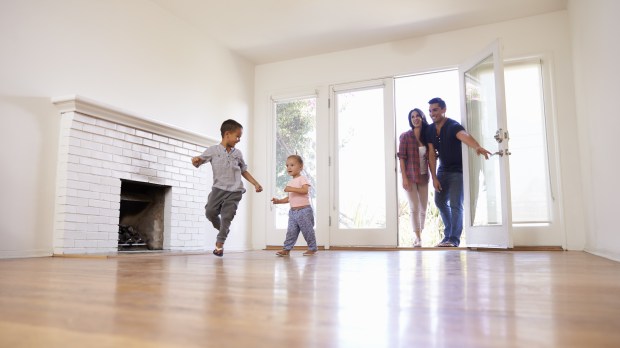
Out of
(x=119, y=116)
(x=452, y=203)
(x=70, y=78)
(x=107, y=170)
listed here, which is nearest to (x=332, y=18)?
(x=452, y=203)

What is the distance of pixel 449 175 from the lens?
4797 millimetres

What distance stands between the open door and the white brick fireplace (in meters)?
2.80

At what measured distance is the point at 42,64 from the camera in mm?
3500

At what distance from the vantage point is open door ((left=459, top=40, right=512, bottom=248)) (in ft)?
12.8

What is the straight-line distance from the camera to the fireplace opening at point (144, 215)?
4523 mm

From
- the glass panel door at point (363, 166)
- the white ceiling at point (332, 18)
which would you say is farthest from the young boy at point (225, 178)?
A: the glass panel door at point (363, 166)

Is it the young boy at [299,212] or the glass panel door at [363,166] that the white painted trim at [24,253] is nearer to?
the young boy at [299,212]

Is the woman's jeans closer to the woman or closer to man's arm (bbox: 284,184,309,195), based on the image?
the woman

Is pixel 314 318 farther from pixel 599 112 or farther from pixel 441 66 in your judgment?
pixel 441 66

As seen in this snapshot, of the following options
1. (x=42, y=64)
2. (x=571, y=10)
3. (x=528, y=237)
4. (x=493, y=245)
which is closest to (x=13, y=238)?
(x=42, y=64)

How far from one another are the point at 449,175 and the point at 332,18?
2099 millimetres

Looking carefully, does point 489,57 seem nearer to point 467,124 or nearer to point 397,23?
point 467,124

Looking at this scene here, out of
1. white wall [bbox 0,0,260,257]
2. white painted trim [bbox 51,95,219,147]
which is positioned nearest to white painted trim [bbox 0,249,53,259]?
white wall [bbox 0,0,260,257]

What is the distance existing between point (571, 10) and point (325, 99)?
2.80 meters
